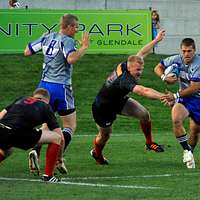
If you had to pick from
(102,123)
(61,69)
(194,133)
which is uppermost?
(61,69)

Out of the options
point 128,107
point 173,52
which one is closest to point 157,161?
point 128,107

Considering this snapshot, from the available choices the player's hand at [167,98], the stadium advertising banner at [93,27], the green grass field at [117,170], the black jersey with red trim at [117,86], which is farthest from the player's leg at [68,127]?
the stadium advertising banner at [93,27]

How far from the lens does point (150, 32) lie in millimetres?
31344

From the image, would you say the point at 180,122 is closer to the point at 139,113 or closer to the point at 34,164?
the point at 139,113

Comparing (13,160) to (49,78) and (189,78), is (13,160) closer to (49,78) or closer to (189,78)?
(49,78)

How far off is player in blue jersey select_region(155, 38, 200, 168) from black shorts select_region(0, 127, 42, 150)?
2.61 m

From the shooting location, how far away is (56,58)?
1443cm

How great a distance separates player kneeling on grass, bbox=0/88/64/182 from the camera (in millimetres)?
12742

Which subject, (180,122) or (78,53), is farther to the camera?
(180,122)

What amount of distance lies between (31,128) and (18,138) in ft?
0.72

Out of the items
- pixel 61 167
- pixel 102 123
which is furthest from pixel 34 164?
pixel 102 123

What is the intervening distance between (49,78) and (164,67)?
197cm

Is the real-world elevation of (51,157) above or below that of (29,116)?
below

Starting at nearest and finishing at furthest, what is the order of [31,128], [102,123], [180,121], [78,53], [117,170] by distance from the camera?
[31,128] → [78,53] → [117,170] → [180,121] → [102,123]
